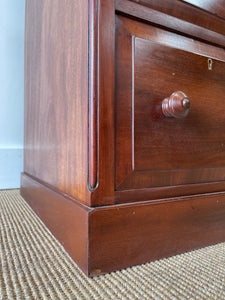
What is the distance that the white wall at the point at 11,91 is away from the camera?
1.17 meters

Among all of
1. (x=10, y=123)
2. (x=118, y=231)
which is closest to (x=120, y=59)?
(x=118, y=231)

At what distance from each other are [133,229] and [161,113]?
8.4 inches

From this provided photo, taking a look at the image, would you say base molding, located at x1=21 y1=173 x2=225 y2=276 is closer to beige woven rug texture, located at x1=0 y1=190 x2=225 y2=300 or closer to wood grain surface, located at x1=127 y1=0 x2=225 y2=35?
beige woven rug texture, located at x1=0 y1=190 x2=225 y2=300

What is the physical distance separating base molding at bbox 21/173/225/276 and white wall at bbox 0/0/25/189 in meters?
0.67

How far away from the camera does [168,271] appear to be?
0.42 m

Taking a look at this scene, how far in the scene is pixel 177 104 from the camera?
44 cm

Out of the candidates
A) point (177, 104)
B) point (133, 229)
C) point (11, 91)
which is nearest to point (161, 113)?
point (177, 104)

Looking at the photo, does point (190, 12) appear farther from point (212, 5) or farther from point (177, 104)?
point (177, 104)

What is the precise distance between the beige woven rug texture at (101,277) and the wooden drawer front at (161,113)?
0.14 metres

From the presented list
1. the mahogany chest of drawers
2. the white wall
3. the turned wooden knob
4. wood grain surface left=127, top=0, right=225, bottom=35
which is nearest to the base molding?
the mahogany chest of drawers

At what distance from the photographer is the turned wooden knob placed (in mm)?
440

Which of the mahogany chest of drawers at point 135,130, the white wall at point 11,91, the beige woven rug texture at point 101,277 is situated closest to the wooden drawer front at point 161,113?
the mahogany chest of drawers at point 135,130

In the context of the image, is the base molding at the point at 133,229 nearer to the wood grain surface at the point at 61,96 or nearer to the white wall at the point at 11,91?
the wood grain surface at the point at 61,96

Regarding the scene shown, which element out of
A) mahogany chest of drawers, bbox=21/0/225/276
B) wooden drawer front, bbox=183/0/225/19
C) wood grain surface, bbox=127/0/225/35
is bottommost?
mahogany chest of drawers, bbox=21/0/225/276
